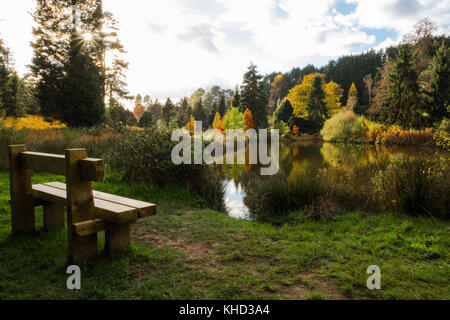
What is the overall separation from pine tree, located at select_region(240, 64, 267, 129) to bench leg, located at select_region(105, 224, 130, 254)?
31.6m

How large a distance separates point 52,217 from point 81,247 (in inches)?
40.1

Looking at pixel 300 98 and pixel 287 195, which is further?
pixel 300 98

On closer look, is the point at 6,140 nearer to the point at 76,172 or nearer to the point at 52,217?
the point at 52,217

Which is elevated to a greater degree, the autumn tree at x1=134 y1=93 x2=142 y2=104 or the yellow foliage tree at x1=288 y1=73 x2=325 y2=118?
the autumn tree at x1=134 y1=93 x2=142 y2=104

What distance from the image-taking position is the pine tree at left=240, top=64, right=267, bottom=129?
33.8 m

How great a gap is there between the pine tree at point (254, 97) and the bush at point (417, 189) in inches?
1161

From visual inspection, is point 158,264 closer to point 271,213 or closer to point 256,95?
point 271,213

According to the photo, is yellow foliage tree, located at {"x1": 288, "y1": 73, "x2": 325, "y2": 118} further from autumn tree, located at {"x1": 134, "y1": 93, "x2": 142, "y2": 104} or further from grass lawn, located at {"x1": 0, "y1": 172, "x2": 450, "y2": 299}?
autumn tree, located at {"x1": 134, "y1": 93, "x2": 142, "y2": 104}

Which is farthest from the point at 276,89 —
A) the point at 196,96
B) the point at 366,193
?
the point at 366,193

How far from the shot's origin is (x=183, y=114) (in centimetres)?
4519

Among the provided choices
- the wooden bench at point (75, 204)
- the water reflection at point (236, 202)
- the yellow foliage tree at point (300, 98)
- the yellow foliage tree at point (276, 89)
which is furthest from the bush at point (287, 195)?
the yellow foliage tree at point (276, 89)

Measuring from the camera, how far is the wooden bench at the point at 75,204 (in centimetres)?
216

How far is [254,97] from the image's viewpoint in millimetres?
33938

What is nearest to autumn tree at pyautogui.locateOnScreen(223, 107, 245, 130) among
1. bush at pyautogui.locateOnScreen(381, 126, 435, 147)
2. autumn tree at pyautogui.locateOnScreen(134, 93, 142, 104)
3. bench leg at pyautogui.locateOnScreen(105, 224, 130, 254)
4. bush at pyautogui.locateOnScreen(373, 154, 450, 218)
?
bush at pyautogui.locateOnScreen(381, 126, 435, 147)
